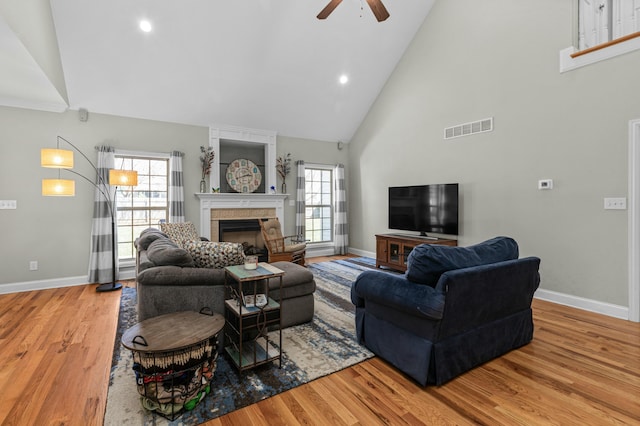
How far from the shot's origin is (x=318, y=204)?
7.41 metres

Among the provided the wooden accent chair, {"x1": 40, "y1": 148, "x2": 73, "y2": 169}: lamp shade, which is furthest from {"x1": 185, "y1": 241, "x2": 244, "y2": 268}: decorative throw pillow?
the wooden accent chair

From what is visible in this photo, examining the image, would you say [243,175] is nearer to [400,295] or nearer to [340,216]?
[340,216]

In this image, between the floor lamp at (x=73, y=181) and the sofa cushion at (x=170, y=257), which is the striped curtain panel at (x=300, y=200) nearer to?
the floor lamp at (x=73, y=181)

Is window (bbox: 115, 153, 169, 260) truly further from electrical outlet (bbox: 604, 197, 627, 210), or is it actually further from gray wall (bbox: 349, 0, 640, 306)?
electrical outlet (bbox: 604, 197, 627, 210)

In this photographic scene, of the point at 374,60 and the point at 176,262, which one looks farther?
the point at 374,60

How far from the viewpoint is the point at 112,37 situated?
13.6 feet

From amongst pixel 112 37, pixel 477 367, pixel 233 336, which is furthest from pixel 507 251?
pixel 112 37

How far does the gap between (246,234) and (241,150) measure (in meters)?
1.79

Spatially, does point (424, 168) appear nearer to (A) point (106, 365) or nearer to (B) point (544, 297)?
(B) point (544, 297)

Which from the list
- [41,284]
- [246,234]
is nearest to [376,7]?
[246,234]

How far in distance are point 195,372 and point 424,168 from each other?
16.0 feet

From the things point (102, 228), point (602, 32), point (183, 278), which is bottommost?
point (183, 278)

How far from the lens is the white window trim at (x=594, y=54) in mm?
3275

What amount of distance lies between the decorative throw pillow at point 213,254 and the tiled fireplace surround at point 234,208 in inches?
124
